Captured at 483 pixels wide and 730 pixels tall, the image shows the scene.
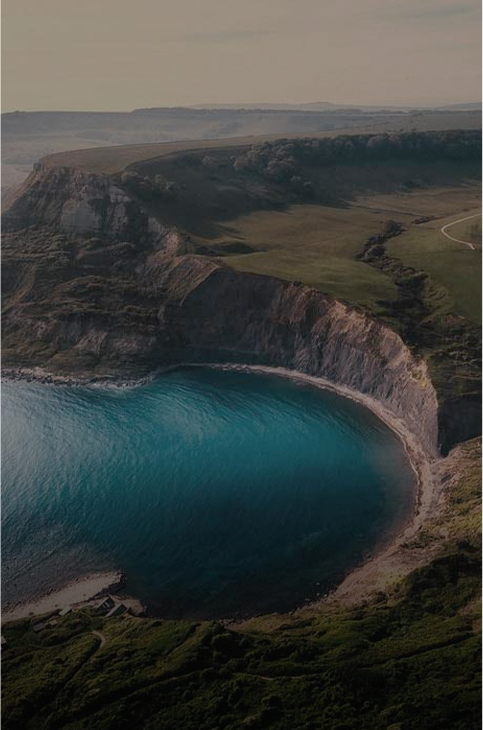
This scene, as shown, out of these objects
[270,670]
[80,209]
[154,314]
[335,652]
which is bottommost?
[335,652]

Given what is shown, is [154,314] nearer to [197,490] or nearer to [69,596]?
[197,490]

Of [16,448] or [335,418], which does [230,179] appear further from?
[16,448]

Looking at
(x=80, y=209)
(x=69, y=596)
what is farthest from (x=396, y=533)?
(x=80, y=209)

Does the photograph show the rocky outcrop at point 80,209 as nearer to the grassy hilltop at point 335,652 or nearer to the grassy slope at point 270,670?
the grassy hilltop at point 335,652

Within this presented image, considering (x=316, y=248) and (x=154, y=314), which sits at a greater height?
(x=316, y=248)

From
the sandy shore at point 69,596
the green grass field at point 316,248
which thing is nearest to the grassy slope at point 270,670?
the sandy shore at point 69,596

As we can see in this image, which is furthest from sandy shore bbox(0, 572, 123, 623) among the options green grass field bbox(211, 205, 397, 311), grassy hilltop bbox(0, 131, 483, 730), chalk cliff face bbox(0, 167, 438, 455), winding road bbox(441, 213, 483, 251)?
winding road bbox(441, 213, 483, 251)

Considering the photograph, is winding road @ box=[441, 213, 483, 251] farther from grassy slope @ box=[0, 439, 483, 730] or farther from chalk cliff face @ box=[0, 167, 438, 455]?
grassy slope @ box=[0, 439, 483, 730]
